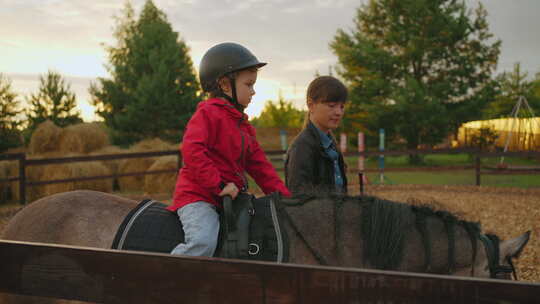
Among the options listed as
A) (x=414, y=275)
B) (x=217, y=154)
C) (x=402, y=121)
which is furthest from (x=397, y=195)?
(x=402, y=121)

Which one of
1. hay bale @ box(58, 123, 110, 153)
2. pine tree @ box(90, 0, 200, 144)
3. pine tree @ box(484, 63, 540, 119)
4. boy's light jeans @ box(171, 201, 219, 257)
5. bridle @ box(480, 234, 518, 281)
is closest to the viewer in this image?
bridle @ box(480, 234, 518, 281)

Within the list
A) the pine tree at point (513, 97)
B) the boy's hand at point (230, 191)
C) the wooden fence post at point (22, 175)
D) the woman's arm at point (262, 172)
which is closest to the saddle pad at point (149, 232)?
the boy's hand at point (230, 191)

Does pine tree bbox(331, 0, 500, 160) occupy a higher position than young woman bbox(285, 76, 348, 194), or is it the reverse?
pine tree bbox(331, 0, 500, 160)

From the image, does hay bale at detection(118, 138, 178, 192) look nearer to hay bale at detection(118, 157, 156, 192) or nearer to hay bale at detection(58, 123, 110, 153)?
hay bale at detection(118, 157, 156, 192)

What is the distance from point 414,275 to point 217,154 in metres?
1.59

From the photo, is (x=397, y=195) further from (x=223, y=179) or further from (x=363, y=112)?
(x=363, y=112)

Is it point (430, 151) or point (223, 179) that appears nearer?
point (223, 179)

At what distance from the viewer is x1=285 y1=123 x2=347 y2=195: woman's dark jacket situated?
3008mm

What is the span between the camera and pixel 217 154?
8.32 feet

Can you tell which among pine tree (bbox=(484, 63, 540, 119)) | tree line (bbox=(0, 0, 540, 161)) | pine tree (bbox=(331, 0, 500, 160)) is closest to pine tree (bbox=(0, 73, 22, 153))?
tree line (bbox=(0, 0, 540, 161))

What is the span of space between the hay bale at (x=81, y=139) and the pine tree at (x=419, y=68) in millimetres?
14877

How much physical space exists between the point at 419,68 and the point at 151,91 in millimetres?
17615

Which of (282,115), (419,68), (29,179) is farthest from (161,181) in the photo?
(282,115)

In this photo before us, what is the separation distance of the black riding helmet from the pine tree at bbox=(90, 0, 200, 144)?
25399 mm
